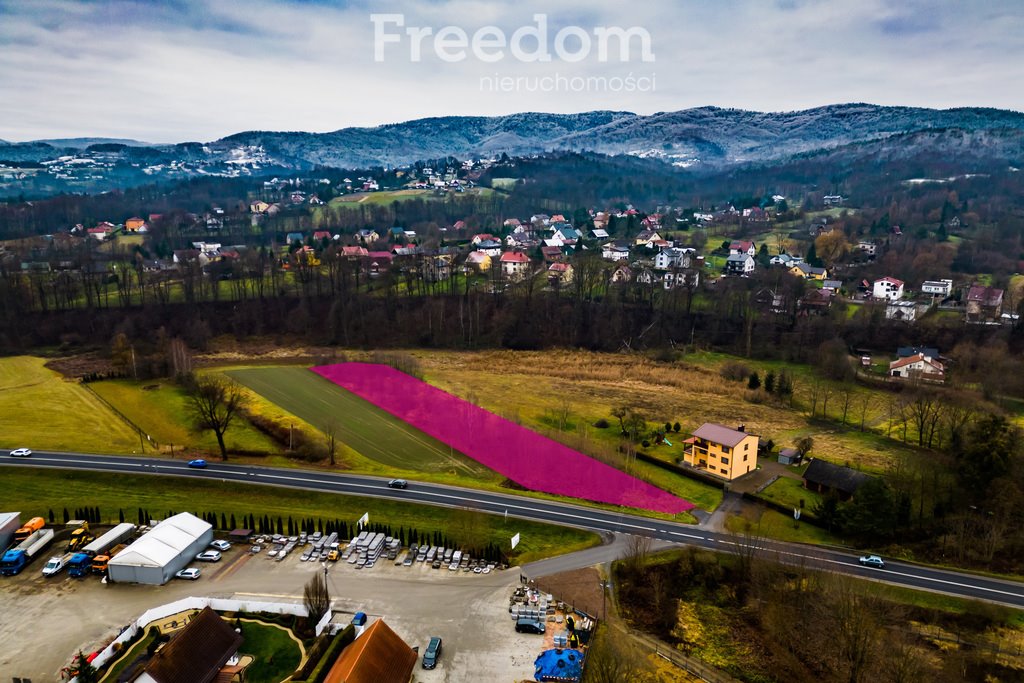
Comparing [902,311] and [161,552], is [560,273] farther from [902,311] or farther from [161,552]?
[161,552]

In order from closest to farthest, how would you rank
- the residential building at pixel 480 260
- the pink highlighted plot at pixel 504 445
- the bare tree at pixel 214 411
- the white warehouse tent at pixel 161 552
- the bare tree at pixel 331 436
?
the white warehouse tent at pixel 161 552, the pink highlighted plot at pixel 504 445, the bare tree at pixel 214 411, the bare tree at pixel 331 436, the residential building at pixel 480 260

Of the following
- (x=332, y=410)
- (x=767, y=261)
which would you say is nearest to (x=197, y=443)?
(x=332, y=410)

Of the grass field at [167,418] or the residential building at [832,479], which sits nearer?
the residential building at [832,479]

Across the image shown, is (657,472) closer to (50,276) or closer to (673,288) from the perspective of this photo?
(673,288)

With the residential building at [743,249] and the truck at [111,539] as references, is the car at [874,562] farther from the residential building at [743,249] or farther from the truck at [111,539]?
the residential building at [743,249]

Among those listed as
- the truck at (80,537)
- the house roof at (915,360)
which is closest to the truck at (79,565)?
the truck at (80,537)

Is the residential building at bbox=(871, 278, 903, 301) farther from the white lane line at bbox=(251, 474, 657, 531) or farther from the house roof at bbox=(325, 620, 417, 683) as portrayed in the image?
the house roof at bbox=(325, 620, 417, 683)

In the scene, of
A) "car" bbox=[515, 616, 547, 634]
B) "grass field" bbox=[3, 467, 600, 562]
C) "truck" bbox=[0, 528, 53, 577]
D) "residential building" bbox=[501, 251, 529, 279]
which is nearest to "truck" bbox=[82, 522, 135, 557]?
"grass field" bbox=[3, 467, 600, 562]
